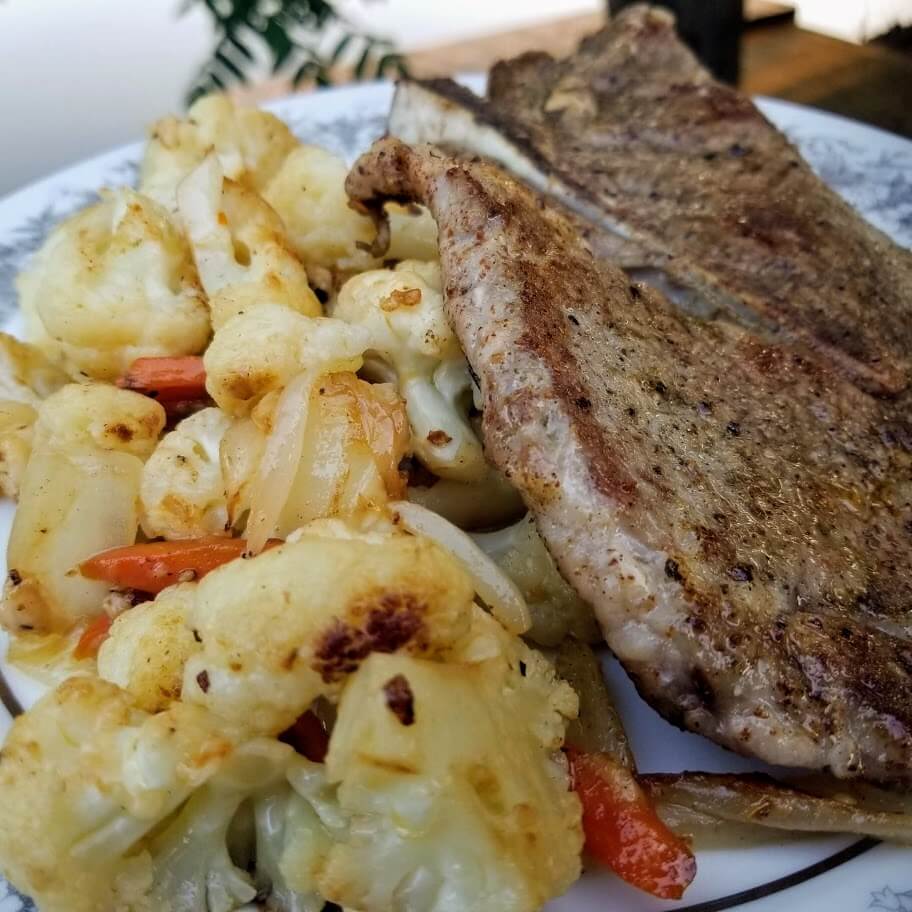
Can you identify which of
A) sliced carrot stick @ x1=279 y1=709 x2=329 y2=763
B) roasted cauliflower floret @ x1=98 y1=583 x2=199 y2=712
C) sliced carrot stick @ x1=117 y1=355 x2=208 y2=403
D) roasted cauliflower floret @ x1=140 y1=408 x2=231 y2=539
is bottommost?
sliced carrot stick @ x1=279 y1=709 x2=329 y2=763

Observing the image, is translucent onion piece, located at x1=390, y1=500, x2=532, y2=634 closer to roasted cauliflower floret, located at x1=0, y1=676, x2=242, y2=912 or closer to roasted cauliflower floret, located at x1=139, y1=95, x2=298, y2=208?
roasted cauliflower floret, located at x1=0, y1=676, x2=242, y2=912

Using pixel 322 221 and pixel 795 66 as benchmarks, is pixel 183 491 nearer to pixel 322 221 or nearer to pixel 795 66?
pixel 322 221

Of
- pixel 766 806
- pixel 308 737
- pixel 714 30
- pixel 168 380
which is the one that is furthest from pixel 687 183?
pixel 714 30

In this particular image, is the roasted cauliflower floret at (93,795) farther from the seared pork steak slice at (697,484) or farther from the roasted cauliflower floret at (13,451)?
the roasted cauliflower floret at (13,451)

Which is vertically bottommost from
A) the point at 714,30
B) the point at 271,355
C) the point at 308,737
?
the point at 308,737

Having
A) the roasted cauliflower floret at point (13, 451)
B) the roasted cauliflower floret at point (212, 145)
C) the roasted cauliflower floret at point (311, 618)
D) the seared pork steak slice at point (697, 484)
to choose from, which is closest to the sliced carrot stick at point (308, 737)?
the roasted cauliflower floret at point (311, 618)

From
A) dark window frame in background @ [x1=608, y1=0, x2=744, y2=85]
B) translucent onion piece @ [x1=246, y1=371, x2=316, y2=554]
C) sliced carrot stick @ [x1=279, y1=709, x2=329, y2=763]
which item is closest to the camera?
sliced carrot stick @ [x1=279, y1=709, x2=329, y2=763]

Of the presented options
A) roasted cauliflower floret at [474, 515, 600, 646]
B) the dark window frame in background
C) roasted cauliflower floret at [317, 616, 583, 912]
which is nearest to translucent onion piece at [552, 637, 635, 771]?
roasted cauliflower floret at [474, 515, 600, 646]
